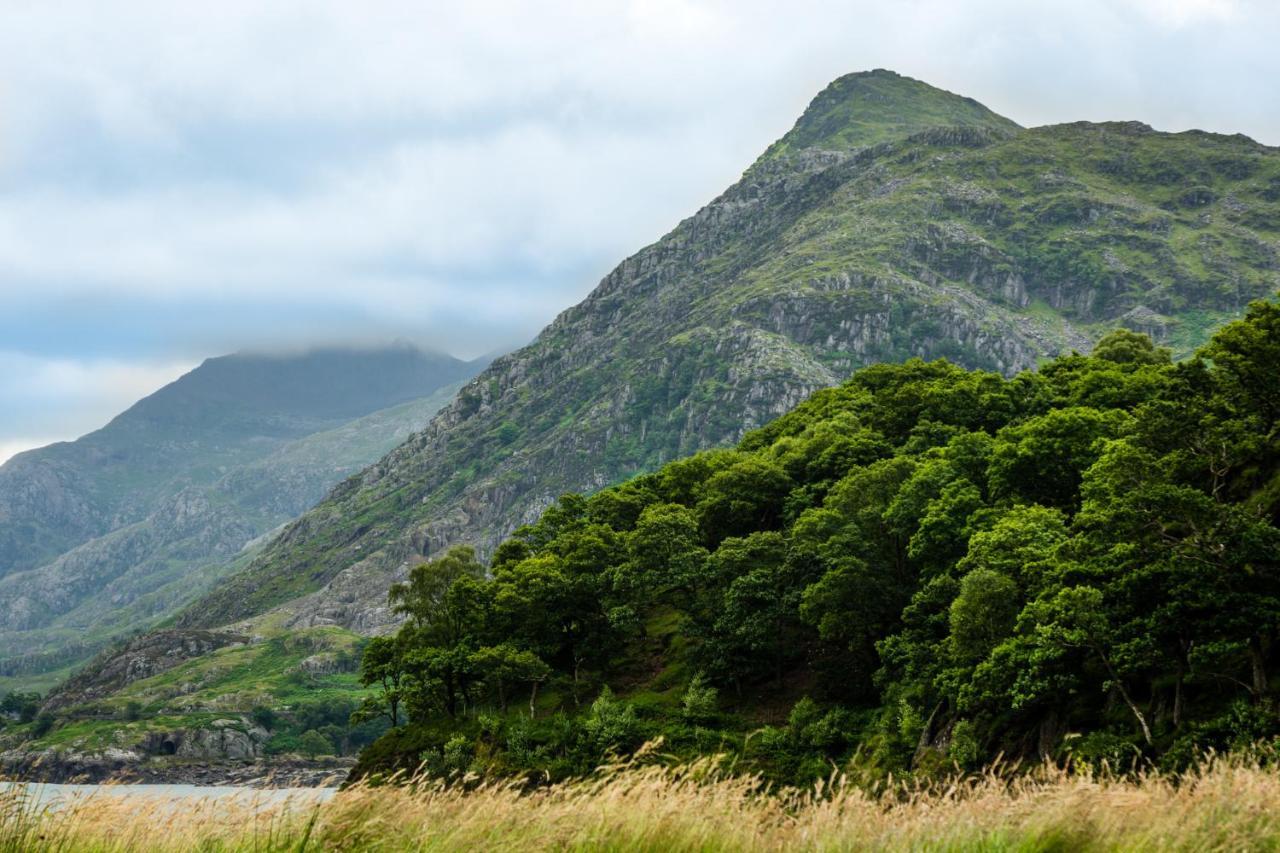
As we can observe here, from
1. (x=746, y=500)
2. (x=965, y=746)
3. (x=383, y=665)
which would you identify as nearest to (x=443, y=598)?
(x=383, y=665)

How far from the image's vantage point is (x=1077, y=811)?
10.1 m

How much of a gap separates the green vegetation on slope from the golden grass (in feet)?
31.5

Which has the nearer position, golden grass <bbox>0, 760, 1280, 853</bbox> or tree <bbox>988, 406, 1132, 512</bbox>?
golden grass <bbox>0, 760, 1280, 853</bbox>

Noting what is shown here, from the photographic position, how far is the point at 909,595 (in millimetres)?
68188

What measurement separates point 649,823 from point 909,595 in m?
62.1

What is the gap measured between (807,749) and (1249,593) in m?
33.2

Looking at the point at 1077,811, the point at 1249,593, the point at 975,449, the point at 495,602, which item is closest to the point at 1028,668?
the point at 1249,593

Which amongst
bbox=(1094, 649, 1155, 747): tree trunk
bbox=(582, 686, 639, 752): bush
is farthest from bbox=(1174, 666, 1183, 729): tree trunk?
bbox=(582, 686, 639, 752): bush

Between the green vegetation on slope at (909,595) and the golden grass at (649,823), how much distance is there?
960 cm

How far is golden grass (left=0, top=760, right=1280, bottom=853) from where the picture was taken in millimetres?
9406

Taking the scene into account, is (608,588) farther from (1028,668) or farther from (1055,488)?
(1028,668)

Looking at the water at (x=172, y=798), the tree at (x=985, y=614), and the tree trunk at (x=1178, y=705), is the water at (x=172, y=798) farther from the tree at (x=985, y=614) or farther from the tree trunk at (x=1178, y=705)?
the tree at (x=985, y=614)

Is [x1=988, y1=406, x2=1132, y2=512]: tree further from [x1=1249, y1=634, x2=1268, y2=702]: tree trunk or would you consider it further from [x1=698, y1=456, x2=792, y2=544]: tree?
[x1=698, y1=456, x2=792, y2=544]: tree

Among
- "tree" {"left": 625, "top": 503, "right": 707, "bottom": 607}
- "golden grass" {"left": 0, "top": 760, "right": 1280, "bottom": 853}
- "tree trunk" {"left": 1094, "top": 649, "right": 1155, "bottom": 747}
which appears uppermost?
"golden grass" {"left": 0, "top": 760, "right": 1280, "bottom": 853}
